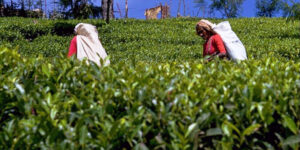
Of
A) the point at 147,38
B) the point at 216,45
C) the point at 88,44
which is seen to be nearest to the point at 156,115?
the point at 216,45

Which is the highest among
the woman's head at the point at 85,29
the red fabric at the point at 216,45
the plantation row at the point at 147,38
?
the woman's head at the point at 85,29

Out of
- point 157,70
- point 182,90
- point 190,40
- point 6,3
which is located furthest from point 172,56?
point 6,3

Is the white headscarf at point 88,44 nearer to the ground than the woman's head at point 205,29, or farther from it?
nearer to the ground

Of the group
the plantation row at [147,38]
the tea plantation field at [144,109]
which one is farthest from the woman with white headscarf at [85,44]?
the plantation row at [147,38]

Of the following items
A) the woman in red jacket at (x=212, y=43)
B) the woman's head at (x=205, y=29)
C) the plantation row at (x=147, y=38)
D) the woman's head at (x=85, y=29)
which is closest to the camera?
the woman in red jacket at (x=212, y=43)

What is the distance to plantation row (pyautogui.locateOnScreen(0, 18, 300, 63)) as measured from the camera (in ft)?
39.5

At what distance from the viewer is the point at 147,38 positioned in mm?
14938

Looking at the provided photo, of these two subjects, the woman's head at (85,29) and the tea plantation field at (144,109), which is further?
the woman's head at (85,29)

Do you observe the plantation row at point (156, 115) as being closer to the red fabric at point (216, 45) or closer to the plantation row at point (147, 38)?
the red fabric at point (216, 45)

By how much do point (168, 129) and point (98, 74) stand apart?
0.97 meters

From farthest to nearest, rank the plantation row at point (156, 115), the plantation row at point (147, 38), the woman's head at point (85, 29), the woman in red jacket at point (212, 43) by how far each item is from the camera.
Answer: the plantation row at point (147, 38) < the woman's head at point (85, 29) < the woman in red jacket at point (212, 43) < the plantation row at point (156, 115)

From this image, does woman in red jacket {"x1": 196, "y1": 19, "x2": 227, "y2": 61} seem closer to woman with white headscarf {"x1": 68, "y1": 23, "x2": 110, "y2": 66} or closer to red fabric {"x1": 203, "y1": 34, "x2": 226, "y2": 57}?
red fabric {"x1": 203, "y1": 34, "x2": 226, "y2": 57}

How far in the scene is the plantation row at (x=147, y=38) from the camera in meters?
12.0

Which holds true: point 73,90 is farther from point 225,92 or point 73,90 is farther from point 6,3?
point 6,3
